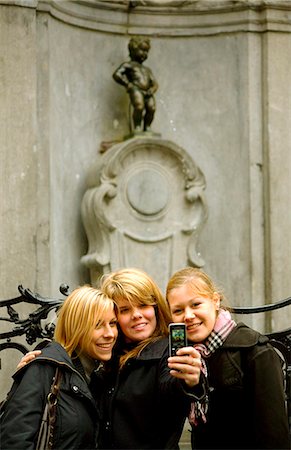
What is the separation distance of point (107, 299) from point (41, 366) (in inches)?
15.0

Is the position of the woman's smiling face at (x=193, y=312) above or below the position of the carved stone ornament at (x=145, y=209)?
below

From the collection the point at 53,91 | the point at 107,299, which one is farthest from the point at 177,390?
the point at 53,91

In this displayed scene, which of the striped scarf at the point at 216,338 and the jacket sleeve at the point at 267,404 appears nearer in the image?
the jacket sleeve at the point at 267,404

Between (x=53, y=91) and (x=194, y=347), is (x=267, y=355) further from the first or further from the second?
(x=53, y=91)

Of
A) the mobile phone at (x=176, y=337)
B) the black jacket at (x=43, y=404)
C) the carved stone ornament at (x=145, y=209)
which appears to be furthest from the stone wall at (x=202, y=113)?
the mobile phone at (x=176, y=337)

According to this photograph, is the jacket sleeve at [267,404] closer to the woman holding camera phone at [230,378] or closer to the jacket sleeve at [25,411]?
the woman holding camera phone at [230,378]

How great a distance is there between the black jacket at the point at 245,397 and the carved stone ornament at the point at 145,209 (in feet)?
15.5

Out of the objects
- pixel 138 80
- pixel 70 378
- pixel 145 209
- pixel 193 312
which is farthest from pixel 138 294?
pixel 138 80

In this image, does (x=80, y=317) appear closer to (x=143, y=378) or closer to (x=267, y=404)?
(x=143, y=378)

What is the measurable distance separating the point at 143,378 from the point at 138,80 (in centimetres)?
536

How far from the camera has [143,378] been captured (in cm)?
414

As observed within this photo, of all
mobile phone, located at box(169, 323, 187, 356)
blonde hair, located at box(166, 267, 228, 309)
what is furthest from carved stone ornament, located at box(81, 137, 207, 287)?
mobile phone, located at box(169, 323, 187, 356)

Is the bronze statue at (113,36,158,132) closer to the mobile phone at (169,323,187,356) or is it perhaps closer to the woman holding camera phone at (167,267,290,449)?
the woman holding camera phone at (167,267,290,449)

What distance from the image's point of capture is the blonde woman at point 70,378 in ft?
12.9
